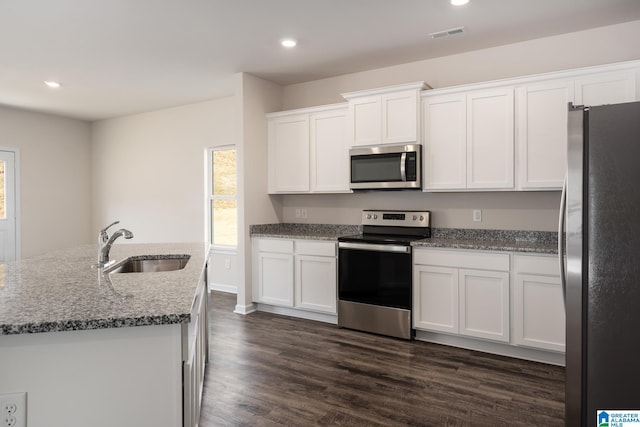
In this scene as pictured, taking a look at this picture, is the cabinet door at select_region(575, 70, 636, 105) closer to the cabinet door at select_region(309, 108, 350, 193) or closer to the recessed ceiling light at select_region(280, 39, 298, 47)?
the cabinet door at select_region(309, 108, 350, 193)

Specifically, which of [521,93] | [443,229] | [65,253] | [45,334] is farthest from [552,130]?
[65,253]

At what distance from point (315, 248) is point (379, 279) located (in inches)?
30.2

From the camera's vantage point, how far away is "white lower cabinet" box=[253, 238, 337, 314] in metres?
4.09

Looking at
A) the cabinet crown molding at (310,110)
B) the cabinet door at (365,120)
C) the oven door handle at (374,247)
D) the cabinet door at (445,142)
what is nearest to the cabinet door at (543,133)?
the cabinet door at (445,142)

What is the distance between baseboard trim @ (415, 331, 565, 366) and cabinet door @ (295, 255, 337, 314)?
36.4 inches

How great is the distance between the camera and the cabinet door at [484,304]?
126 inches

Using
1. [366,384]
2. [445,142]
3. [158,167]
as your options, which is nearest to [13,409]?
[366,384]

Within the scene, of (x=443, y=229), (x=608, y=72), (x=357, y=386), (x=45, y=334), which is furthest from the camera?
(x=443, y=229)

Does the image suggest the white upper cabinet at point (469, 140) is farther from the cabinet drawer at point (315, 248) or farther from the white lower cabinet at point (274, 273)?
the white lower cabinet at point (274, 273)

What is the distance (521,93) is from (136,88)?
4.41 m

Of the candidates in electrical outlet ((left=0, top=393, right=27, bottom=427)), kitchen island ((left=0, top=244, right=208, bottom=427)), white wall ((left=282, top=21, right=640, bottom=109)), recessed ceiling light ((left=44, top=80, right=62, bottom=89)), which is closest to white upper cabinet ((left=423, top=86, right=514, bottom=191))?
white wall ((left=282, top=21, right=640, bottom=109))

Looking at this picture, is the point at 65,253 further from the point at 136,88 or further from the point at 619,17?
the point at 619,17

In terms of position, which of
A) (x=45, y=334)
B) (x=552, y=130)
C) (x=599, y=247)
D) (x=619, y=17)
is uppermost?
(x=619, y=17)

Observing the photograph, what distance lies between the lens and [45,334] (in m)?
1.27
